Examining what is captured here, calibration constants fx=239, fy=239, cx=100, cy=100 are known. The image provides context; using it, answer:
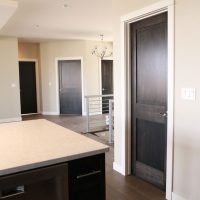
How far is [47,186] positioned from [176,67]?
1.72 metres

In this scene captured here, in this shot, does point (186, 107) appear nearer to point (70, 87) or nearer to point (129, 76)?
point (129, 76)

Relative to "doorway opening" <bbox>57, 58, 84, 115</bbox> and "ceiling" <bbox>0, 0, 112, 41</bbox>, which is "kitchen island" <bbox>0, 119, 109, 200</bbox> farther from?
"doorway opening" <bbox>57, 58, 84, 115</bbox>

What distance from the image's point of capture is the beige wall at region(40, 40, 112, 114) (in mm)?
8516

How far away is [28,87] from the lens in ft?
29.2

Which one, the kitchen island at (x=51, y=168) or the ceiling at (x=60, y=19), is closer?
the kitchen island at (x=51, y=168)

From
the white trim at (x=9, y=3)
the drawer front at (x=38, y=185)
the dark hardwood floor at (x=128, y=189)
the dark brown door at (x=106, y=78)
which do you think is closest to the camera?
the drawer front at (x=38, y=185)

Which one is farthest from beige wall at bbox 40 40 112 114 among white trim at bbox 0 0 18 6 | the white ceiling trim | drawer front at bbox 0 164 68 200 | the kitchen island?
drawer front at bbox 0 164 68 200

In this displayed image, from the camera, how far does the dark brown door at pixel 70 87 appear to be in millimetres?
8633

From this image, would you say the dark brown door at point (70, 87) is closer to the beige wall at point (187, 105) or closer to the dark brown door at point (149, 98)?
the dark brown door at point (149, 98)

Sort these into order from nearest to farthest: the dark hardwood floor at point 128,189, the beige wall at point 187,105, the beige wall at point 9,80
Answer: the beige wall at point 187,105, the dark hardwood floor at point 128,189, the beige wall at point 9,80

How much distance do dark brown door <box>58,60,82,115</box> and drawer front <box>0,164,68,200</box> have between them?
23.8ft

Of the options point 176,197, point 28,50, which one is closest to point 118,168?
point 176,197

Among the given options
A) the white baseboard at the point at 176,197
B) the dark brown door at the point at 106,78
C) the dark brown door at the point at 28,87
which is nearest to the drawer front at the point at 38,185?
Result: the white baseboard at the point at 176,197

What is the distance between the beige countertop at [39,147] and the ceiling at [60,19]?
9.40 ft
